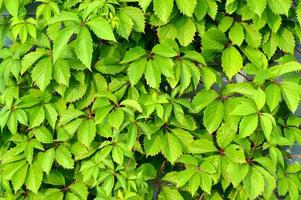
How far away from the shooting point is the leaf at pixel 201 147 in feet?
6.93

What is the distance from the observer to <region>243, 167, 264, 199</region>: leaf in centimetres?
204

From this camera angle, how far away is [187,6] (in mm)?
1950

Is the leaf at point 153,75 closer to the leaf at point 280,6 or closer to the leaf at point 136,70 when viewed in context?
the leaf at point 136,70

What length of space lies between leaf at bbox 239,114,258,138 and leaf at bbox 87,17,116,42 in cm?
62

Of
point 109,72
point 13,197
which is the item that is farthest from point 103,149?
point 13,197

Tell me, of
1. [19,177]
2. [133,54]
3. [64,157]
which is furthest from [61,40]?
[19,177]

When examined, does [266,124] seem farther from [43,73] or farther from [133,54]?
[43,73]

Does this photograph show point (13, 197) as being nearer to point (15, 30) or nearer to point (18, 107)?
point (18, 107)

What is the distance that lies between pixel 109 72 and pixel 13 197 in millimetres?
693

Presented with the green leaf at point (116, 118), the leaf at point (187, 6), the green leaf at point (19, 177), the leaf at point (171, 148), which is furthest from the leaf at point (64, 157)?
the leaf at point (187, 6)

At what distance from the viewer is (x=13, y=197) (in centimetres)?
215

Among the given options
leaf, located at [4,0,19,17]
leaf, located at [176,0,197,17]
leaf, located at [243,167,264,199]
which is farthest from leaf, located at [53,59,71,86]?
leaf, located at [243,167,264,199]

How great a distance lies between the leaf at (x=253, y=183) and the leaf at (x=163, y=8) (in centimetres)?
74

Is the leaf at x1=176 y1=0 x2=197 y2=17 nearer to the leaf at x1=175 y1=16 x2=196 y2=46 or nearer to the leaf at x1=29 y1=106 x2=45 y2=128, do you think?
the leaf at x1=175 y1=16 x2=196 y2=46
